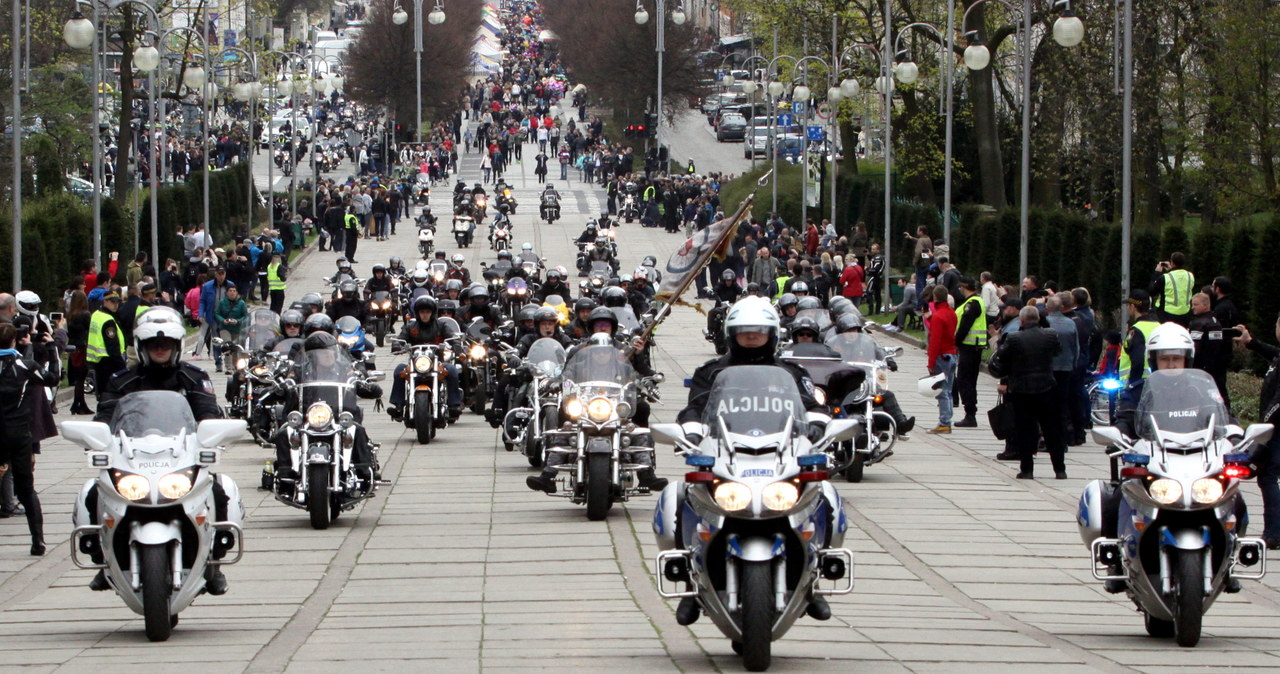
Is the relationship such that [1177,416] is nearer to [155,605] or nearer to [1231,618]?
[1231,618]

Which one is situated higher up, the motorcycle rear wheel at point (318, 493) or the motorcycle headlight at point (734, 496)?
the motorcycle headlight at point (734, 496)

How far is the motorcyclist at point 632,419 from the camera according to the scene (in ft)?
52.7

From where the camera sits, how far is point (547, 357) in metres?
18.6

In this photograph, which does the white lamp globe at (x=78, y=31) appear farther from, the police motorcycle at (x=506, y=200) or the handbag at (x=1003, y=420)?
the police motorcycle at (x=506, y=200)

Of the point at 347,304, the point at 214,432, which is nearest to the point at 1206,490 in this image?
the point at 214,432

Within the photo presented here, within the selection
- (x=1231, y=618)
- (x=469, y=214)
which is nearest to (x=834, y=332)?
(x=1231, y=618)

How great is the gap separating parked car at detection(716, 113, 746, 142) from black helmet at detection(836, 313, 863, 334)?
283 ft

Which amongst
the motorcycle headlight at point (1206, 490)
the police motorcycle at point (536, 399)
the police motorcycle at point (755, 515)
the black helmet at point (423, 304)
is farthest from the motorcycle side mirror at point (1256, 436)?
the black helmet at point (423, 304)

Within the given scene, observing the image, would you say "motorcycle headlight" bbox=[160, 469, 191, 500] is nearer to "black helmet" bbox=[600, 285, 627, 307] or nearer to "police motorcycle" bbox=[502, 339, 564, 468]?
"police motorcycle" bbox=[502, 339, 564, 468]

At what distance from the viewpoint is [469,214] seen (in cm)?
7031

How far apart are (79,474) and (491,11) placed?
160 metres

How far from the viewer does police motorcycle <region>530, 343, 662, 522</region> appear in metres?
15.9

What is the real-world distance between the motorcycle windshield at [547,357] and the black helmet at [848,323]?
267 centimetres

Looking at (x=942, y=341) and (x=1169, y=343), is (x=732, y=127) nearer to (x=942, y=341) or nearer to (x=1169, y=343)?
(x=942, y=341)
